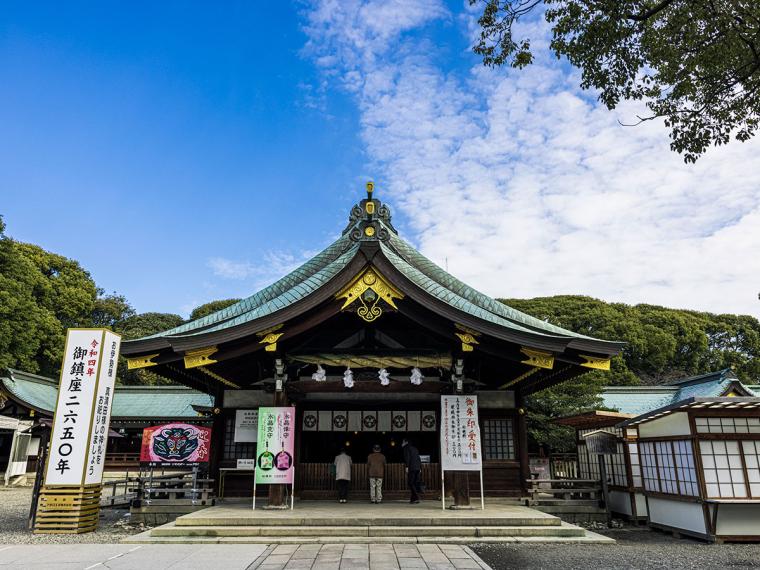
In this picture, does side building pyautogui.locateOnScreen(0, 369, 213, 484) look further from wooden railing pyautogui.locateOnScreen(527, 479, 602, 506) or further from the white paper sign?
wooden railing pyautogui.locateOnScreen(527, 479, 602, 506)

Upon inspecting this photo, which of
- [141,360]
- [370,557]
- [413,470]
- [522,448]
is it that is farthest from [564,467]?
[141,360]

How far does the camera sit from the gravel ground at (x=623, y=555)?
783 centimetres

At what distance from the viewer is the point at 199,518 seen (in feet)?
31.9

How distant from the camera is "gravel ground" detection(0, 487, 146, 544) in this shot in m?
9.48

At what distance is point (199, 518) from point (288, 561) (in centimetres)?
291

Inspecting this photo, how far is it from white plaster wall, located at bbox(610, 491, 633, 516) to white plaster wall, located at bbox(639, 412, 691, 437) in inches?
67.3

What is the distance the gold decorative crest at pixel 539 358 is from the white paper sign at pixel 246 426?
7.13m

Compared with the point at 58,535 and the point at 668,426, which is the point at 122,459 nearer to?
the point at 58,535

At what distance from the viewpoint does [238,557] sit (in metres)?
7.93

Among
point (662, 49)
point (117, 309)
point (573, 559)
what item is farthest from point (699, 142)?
point (117, 309)

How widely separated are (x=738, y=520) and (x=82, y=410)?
42.9ft

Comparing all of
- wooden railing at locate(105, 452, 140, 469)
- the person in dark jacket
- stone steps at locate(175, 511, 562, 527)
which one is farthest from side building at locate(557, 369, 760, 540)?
wooden railing at locate(105, 452, 140, 469)

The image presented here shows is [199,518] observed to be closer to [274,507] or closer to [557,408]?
Result: [274,507]

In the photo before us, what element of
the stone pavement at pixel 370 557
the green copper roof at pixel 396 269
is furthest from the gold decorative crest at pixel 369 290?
the stone pavement at pixel 370 557
